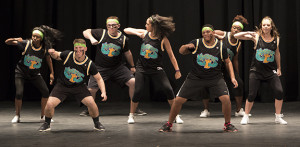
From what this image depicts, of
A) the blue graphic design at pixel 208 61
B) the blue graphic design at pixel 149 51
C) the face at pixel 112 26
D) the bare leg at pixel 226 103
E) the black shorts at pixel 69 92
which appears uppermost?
the face at pixel 112 26

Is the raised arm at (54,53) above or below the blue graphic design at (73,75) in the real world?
above

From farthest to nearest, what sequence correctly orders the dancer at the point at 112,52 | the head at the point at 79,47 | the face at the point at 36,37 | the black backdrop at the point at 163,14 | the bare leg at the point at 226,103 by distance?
the black backdrop at the point at 163,14 < the dancer at the point at 112,52 < the face at the point at 36,37 < the head at the point at 79,47 < the bare leg at the point at 226,103

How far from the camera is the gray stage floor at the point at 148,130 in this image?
514cm

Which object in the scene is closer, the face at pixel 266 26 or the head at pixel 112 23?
the face at pixel 266 26

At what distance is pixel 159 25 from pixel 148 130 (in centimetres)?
137

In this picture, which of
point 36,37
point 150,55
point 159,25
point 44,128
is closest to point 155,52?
point 150,55

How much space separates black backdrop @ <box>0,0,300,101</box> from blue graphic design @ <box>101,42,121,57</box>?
2160 mm

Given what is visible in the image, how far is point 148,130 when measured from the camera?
6.00m

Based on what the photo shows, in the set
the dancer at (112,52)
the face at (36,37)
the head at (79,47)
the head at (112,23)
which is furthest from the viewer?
the dancer at (112,52)

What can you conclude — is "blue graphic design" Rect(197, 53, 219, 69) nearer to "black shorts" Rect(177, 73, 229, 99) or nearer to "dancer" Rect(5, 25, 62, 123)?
"black shorts" Rect(177, 73, 229, 99)

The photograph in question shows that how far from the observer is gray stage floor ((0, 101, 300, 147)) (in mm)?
5141

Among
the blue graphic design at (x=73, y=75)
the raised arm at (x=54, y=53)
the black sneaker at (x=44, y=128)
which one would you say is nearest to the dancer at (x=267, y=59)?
the blue graphic design at (x=73, y=75)

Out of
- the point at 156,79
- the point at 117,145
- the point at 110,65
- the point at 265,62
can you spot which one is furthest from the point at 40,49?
the point at 265,62

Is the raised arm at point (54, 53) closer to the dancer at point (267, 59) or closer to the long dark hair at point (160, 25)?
the long dark hair at point (160, 25)
